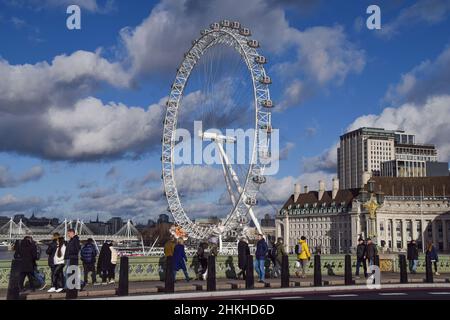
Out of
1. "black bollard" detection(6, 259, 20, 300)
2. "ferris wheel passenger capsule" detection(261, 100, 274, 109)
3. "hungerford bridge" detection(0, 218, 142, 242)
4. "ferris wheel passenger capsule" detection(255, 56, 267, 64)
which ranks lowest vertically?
"black bollard" detection(6, 259, 20, 300)

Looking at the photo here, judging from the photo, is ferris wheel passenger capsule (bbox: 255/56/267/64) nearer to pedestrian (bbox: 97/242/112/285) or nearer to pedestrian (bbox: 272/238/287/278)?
pedestrian (bbox: 272/238/287/278)

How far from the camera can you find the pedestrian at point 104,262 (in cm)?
2364

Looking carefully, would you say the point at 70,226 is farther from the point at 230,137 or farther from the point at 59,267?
the point at 59,267

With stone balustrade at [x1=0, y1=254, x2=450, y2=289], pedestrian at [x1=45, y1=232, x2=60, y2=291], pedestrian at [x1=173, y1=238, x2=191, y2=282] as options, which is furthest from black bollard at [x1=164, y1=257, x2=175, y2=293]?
pedestrian at [x1=45, y1=232, x2=60, y2=291]

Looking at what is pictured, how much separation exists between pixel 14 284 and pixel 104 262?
599cm

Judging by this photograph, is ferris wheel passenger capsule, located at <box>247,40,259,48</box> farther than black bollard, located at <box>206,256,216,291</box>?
Yes

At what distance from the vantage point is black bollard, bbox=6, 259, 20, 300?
1811 centimetres

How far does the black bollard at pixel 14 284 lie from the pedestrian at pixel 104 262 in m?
5.31

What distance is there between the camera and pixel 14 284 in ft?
59.7

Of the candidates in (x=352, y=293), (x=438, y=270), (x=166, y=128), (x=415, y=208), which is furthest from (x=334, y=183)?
(x=352, y=293)

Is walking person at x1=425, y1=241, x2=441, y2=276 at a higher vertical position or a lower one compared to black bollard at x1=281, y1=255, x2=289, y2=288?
higher

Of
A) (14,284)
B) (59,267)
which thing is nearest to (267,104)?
(59,267)

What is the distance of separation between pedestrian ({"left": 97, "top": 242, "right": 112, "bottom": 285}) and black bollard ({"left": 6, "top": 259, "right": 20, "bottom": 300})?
17.4 feet
